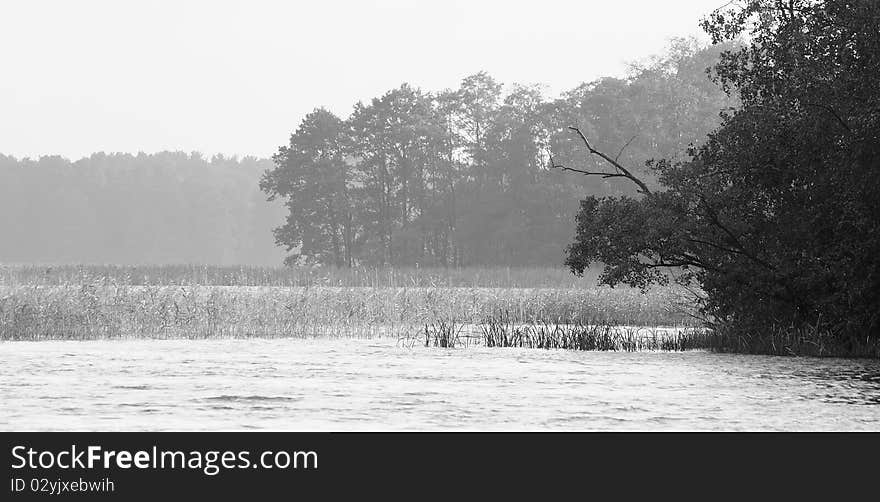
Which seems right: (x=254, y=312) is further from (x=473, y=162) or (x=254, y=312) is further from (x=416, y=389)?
(x=473, y=162)

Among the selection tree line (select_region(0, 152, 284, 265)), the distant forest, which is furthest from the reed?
tree line (select_region(0, 152, 284, 265))

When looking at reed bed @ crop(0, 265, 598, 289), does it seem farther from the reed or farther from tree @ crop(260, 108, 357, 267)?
the reed

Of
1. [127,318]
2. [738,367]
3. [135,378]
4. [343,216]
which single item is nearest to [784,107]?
[738,367]

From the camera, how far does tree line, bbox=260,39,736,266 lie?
6400 cm

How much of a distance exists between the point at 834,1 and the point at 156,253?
4078 inches

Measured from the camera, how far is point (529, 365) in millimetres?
17047

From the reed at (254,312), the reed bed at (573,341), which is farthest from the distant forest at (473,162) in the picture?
the reed bed at (573,341)

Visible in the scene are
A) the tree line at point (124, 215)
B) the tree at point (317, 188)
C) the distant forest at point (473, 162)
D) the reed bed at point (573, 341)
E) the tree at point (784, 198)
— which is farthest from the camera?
the tree line at point (124, 215)

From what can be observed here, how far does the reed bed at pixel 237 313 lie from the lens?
2178cm

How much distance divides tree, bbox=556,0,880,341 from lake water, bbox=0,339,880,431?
134 cm

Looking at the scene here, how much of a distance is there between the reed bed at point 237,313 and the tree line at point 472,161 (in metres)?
35.8

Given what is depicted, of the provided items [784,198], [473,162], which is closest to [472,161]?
[473,162]

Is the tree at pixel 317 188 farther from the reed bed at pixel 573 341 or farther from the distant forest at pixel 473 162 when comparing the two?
the reed bed at pixel 573 341
